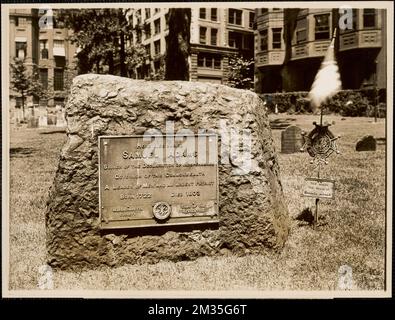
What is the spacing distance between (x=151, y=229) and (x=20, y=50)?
216cm

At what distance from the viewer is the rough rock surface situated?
3502 mm

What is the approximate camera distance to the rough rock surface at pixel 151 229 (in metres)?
3.50

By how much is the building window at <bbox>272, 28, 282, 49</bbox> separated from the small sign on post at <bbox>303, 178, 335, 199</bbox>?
144 cm

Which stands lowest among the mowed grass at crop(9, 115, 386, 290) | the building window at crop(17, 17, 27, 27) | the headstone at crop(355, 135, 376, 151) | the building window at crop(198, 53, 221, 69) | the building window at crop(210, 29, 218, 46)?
the mowed grass at crop(9, 115, 386, 290)

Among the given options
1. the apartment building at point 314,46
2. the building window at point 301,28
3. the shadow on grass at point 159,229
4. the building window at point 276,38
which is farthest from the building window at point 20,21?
the building window at point 301,28

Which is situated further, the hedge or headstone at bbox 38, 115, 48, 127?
headstone at bbox 38, 115, 48, 127

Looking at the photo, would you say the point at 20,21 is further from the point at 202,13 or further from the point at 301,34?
the point at 301,34

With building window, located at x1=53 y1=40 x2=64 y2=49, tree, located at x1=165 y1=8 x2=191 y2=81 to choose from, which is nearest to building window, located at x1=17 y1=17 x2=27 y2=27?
building window, located at x1=53 y1=40 x2=64 y2=49

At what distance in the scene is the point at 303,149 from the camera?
13.5 ft

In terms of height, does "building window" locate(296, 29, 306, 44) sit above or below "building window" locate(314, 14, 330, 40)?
below

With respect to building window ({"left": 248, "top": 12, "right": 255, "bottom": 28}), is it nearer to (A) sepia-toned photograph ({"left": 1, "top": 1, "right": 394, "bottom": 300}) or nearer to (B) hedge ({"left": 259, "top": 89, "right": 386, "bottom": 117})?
(A) sepia-toned photograph ({"left": 1, "top": 1, "right": 394, "bottom": 300})
